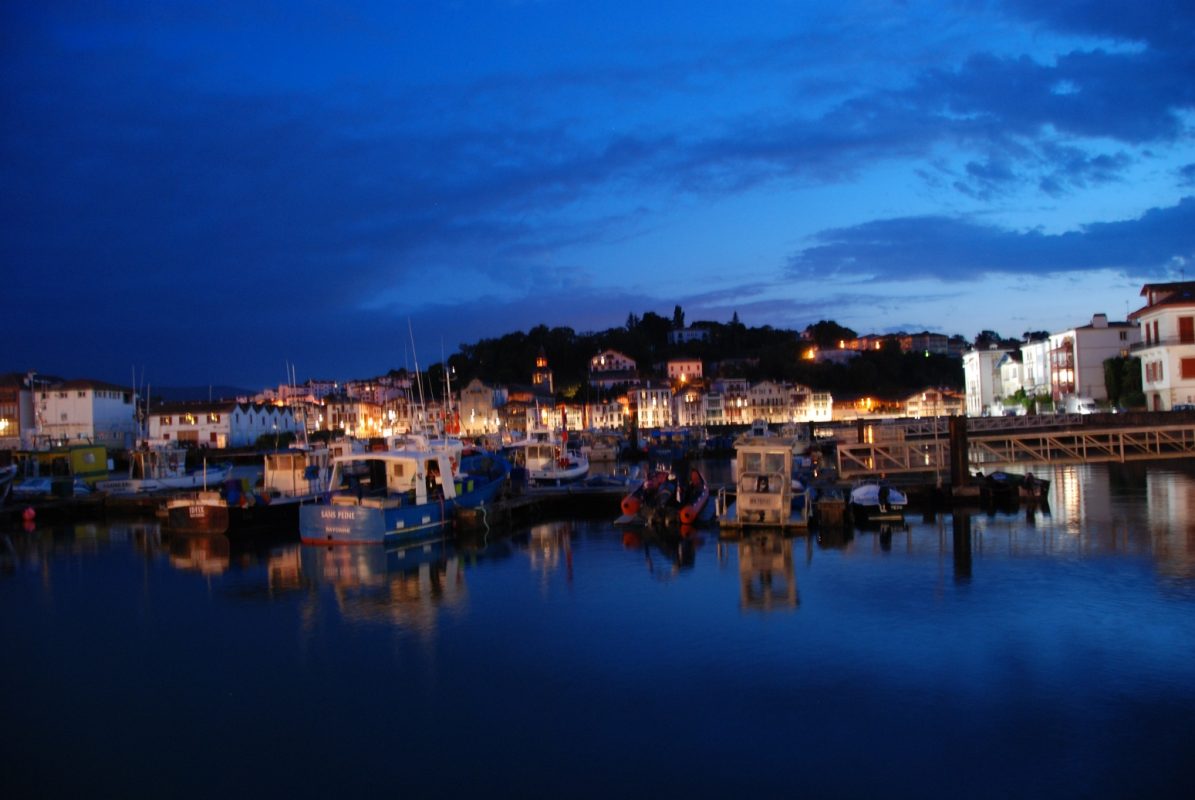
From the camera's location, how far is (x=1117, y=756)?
1021 centimetres

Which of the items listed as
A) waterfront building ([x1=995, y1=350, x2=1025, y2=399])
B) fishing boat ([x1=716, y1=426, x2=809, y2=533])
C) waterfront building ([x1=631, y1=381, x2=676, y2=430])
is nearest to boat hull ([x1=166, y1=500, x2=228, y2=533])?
fishing boat ([x1=716, y1=426, x2=809, y2=533])

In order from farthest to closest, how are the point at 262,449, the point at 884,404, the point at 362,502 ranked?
the point at 884,404 < the point at 262,449 < the point at 362,502

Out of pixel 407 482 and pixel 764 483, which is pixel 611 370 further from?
pixel 764 483

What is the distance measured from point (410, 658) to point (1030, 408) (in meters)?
70.9

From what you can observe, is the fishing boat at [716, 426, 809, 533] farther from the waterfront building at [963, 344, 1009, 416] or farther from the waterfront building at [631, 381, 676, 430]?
the waterfront building at [631, 381, 676, 430]

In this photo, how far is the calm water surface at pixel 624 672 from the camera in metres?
10.4

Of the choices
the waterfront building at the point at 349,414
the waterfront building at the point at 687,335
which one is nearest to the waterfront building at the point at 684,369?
the waterfront building at the point at 687,335

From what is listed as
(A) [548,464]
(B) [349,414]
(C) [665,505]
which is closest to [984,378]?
(A) [548,464]

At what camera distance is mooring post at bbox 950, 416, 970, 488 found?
2997cm

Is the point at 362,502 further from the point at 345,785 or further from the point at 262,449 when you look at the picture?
the point at 262,449

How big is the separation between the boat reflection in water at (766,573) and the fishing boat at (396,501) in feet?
29.1

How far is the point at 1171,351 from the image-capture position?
53.5 metres

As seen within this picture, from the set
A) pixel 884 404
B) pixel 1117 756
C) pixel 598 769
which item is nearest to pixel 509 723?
pixel 598 769

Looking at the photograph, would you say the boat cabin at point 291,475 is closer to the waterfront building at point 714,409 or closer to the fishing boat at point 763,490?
the fishing boat at point 763,490
